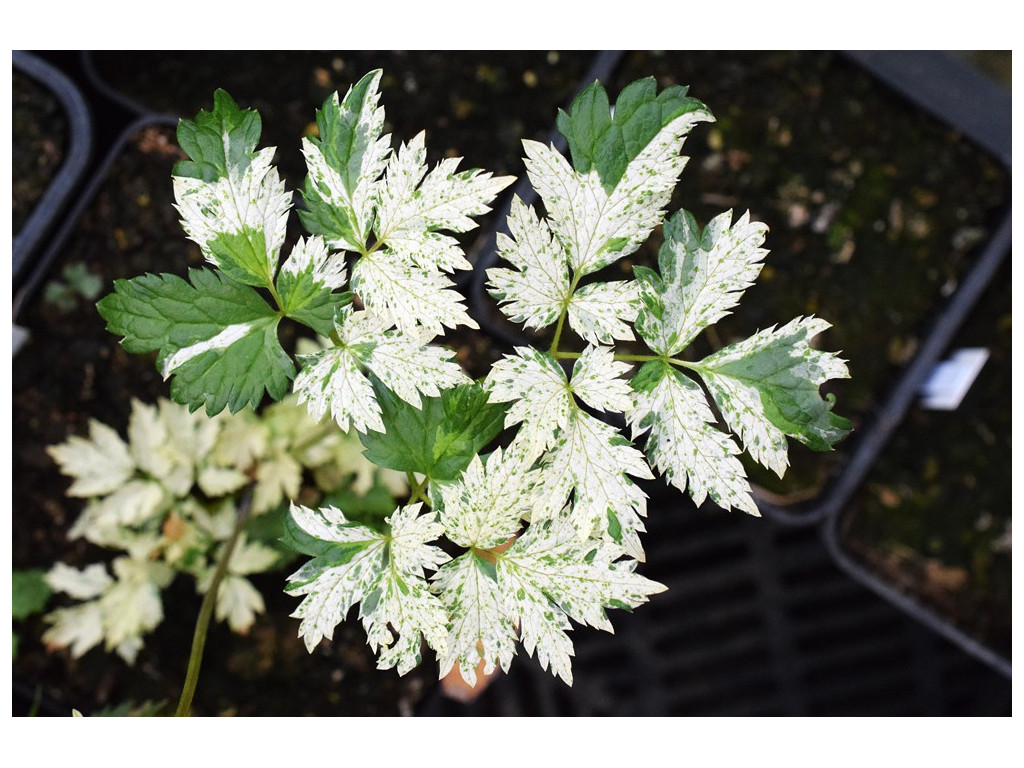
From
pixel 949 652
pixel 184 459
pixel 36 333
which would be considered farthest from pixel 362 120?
pixel 949 652

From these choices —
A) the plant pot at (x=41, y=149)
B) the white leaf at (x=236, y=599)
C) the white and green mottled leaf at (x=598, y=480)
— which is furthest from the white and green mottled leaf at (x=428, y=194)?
the plant pot at (x=41, y=149)

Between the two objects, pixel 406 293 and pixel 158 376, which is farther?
pixel 158 376

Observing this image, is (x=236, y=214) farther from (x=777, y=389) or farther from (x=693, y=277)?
(x=777, y=389)

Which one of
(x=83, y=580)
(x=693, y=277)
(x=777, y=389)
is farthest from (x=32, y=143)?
(x=777, y=389)

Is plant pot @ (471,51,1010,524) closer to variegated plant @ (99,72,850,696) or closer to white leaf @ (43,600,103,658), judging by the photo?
variegated plant @ (99,72,850,696)

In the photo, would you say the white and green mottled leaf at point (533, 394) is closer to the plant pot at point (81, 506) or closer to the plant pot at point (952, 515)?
the plant pot at point (81, 506)

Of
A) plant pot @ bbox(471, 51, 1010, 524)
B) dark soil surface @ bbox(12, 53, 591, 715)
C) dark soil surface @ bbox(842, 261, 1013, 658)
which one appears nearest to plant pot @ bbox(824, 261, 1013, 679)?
dark soil surface @ bbox(842, 261, 1013, 658)
